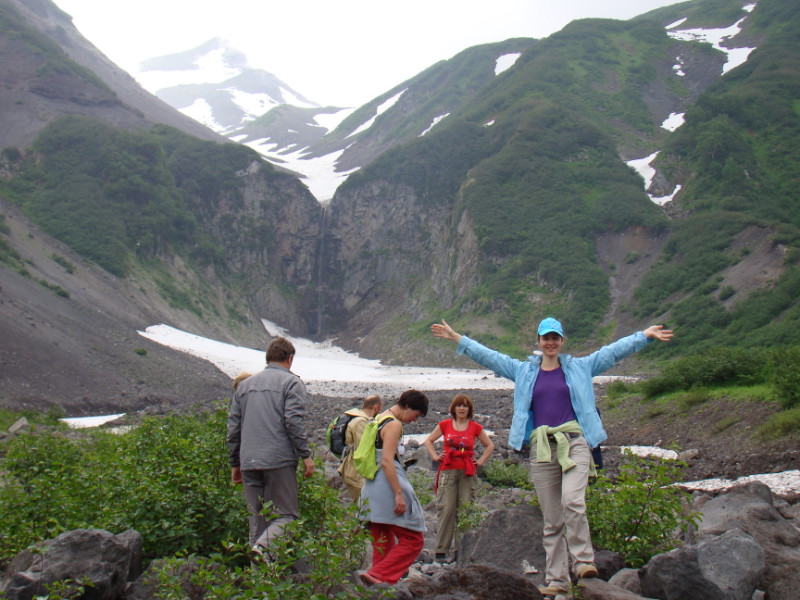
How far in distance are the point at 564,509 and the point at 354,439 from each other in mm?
2076

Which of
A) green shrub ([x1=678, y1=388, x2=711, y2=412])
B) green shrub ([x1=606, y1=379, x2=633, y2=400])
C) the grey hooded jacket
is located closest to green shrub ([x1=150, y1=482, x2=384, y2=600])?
the grey hooded jacket

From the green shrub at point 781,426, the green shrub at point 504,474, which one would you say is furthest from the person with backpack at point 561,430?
the green shrub at point 781,426

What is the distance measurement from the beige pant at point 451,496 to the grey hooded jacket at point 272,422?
8.61ft

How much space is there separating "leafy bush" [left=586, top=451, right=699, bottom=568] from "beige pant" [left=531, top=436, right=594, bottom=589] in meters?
0.57

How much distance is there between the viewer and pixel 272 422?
522 cm

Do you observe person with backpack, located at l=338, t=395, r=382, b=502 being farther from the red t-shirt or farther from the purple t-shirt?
the purple t-shirt

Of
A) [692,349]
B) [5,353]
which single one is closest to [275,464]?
[5,353]

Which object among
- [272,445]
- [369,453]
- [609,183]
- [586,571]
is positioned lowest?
[586,571]

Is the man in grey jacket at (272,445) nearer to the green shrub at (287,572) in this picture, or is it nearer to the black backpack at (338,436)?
the green shrub at (287,572)

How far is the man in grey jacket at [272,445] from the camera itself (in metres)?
5.16

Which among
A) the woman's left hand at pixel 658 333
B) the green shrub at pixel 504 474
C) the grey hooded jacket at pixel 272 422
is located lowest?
the green shrub at pixel 504 474

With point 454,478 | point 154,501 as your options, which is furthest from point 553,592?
point 154,501

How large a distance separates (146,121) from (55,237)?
30.7 metres

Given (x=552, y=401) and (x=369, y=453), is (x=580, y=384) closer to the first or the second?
A: (x=552, y=401)
